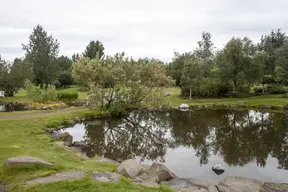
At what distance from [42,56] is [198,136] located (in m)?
36.6

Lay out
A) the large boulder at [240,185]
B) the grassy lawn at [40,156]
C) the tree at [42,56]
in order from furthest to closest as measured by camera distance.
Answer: the tree at [42,56]
the large boulder at [240,185]
the grassy lawn at [40,156]

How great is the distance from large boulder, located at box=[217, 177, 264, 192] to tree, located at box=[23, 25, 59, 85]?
42.4 m

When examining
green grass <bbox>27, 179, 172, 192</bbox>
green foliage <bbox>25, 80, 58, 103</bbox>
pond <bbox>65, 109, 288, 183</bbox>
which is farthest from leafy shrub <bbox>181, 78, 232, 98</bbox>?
green grass <bbox>27, 179, 172, 192</bbox>

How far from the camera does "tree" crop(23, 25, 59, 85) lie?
45.8 m

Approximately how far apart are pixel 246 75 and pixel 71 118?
25.8 metres

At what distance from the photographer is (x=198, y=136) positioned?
59.5ft

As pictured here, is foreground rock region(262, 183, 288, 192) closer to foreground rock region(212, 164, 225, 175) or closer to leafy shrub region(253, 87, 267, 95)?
foreground rock region(212, 164, 225, 175)

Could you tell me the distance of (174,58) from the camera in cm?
4347

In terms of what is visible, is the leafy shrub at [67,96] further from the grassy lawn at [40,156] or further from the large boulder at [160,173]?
the large boulder at [160,173]

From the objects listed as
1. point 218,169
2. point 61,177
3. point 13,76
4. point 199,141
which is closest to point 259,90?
point 199,141

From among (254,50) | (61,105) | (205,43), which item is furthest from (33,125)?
(205,43)

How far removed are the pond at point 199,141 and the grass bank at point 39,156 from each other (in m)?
2.34

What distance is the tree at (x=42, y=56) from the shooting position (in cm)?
4581

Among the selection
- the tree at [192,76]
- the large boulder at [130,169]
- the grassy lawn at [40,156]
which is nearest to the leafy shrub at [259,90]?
the tree at [192,76]
